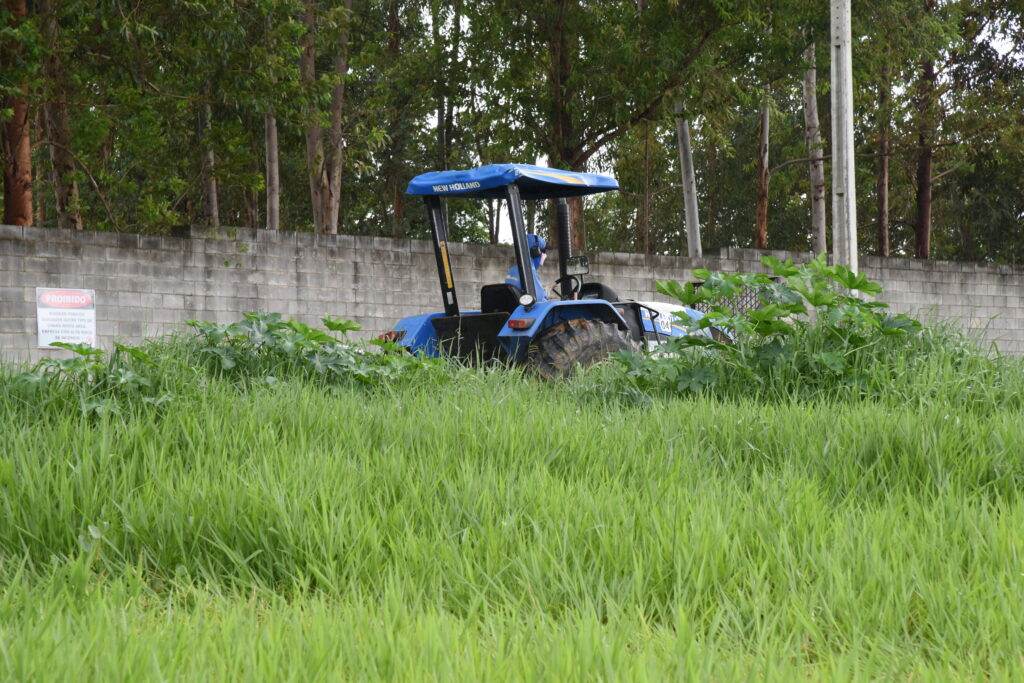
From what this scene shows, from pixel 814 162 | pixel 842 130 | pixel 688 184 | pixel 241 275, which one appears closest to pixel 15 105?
pixel 241 275

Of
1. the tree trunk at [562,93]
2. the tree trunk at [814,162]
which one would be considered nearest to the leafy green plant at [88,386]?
the tree trunk at [562,93]

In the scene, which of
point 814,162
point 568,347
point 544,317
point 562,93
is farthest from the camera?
point 814,162

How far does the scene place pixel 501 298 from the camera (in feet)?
24.9

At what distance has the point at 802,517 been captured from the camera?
3.22 metres

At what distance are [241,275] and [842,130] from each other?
287 inches

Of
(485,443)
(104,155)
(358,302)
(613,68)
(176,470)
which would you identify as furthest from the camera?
(104,155)

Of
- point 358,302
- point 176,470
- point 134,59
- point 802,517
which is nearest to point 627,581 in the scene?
point 802,517

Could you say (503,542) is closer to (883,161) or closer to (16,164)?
(16,164)

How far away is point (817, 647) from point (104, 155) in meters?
26.0

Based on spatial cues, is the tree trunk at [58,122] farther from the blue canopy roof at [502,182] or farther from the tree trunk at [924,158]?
the tree trunk at [924,158]

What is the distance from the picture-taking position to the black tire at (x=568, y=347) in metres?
6.89

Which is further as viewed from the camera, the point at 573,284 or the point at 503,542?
the point at 573,284

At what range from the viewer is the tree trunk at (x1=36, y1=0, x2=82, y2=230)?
12.2 meters

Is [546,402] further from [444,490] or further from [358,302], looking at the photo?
[358,302]
